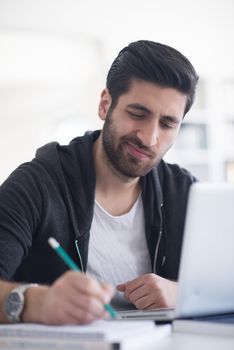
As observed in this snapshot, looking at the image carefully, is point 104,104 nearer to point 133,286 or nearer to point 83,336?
point 133,286

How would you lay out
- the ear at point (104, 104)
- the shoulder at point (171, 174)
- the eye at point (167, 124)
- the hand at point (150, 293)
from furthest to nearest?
the shoulder at point (171, 174) → the ear at point (104, 104) → the eye at point (167, 124) → the hand at point (150, 293)

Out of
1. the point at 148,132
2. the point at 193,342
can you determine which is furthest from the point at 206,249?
the point at 148,132

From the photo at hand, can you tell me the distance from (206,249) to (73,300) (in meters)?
0.23

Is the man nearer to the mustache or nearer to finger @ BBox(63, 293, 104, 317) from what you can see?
the mustache

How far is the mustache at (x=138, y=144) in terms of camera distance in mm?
1572

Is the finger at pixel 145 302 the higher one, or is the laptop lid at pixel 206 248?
the laptop lid at pixel 206 248

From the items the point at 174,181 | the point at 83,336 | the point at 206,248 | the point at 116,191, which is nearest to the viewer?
the point at 83,336

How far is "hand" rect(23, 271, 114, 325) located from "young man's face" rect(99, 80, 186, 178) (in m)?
0.73

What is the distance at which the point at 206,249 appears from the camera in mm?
896

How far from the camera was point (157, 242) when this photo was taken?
5.43ft

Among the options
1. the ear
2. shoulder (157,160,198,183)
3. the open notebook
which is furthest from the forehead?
the open notebook

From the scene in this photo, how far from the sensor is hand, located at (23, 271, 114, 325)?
82 centimetres

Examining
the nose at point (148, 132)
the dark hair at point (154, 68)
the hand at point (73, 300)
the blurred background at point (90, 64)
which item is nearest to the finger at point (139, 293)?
the hand at point (73, 300)

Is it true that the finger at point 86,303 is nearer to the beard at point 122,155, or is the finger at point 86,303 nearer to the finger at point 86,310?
the finger at point 86,310
